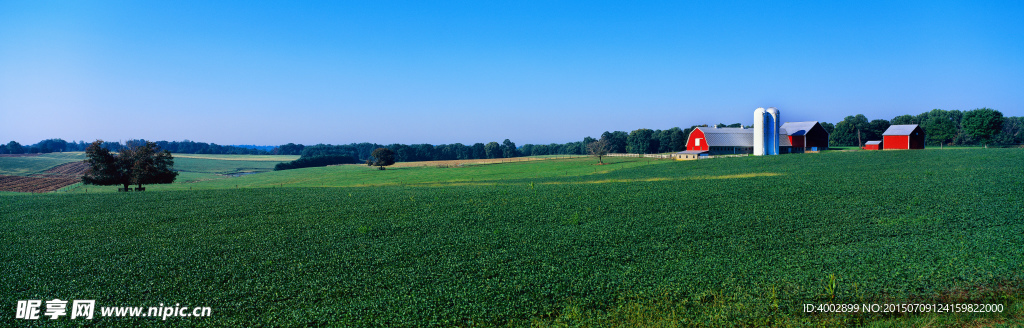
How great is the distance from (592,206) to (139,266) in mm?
20178

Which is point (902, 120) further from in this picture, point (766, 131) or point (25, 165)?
point (25, 165)

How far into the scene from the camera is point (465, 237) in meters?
19.9

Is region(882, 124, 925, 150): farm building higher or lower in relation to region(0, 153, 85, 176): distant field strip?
higher

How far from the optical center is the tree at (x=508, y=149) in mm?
145500

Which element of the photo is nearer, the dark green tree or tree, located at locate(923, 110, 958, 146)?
tree, located at locate(923, 110, 958, 146)

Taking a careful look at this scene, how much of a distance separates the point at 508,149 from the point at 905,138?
9987cm

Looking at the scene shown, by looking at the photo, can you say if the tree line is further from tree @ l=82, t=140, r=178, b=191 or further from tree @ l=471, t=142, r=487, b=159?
tree @ l=82, t=140, r=178, b=191

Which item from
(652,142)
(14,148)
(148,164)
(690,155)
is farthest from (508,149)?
(14,148)

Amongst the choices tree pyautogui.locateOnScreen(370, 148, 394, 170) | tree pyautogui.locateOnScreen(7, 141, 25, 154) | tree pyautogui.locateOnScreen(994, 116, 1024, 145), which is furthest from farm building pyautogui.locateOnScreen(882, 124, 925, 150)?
tree pyautogui.locateOnScreen(7, 141, 25, 154)

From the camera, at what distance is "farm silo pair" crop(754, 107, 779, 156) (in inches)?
2586

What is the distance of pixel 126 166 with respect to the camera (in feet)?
143

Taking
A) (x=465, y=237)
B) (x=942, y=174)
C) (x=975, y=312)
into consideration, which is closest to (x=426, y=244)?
(x=465, y=237)

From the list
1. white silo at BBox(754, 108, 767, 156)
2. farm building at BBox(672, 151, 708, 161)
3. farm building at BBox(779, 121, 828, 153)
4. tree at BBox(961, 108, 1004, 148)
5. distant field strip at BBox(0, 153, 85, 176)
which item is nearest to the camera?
white silo at BBox(754, 108, 767, 156)

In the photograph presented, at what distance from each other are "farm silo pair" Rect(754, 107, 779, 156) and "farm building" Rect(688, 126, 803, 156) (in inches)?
126
